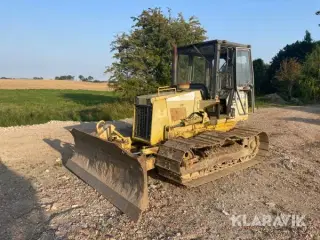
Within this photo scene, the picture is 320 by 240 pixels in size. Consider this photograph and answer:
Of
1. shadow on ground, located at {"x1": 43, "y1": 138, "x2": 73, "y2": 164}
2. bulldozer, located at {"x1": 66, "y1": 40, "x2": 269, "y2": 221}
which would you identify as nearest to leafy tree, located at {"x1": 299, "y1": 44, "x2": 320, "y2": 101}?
bulldozer, located at {"x1": 66, "y1": 40, "x2": 269, "y2": 221}

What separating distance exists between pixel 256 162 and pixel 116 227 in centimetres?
382

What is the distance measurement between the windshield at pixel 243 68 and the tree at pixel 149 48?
1237cm

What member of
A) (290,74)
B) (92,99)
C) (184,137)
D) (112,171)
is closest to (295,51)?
(290,74)

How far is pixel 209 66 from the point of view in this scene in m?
7.24

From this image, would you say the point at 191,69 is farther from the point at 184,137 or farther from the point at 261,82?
the point at 261,82

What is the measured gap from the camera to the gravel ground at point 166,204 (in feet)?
14.5

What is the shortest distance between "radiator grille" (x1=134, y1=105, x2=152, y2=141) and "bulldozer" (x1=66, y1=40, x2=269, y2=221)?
0.06ft

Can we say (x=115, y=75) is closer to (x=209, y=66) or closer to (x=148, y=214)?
(x=209, y=66)

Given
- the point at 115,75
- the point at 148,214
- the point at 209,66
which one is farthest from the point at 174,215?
the point at 115,75

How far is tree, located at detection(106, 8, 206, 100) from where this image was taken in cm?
1978

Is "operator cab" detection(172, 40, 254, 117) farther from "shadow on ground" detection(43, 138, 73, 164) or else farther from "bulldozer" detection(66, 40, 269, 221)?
"shadow on ground" detection(43, 138, 73, 164)

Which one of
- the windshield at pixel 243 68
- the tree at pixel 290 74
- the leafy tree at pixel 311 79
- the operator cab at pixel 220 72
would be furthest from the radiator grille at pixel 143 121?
the tree at pixel 290 74

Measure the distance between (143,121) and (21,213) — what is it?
8.77 ft

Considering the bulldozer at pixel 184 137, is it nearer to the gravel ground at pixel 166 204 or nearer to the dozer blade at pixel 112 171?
the dozer blade at pixel 112 171
